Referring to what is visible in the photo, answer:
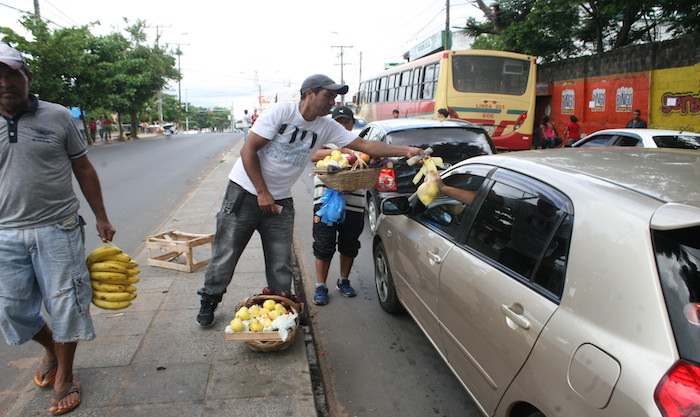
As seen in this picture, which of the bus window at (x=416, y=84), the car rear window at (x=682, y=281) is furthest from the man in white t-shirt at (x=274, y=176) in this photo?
the bus window at (x=416, y=84)

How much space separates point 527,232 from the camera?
2346mm

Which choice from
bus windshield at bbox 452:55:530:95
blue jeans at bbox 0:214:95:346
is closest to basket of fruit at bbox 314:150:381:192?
blue jeans at bbox 0:214:95:346

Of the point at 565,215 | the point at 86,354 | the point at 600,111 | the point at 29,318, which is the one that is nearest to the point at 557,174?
the point at 565,215

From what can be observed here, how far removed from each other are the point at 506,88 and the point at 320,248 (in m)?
10.3

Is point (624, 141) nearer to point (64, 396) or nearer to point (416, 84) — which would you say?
point (64, 396)

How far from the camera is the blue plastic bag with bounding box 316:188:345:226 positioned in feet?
14.0

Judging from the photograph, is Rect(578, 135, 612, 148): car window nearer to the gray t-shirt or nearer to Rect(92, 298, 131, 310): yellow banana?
Rect(92, 298, 131, 310): yellow banana

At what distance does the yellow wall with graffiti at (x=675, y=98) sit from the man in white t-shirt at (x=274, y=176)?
12522mm

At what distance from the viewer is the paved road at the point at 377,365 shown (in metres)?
3.06

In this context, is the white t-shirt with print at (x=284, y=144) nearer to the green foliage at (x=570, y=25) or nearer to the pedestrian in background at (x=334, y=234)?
the pedestrian in background at (x=334, y=234)

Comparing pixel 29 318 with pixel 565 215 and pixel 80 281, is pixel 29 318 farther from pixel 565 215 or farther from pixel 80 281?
pixel 565 215

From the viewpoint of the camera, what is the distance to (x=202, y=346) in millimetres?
3518

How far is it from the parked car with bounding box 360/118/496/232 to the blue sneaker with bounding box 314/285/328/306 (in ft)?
6.63

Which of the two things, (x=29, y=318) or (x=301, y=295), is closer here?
(x=29, y=318)
